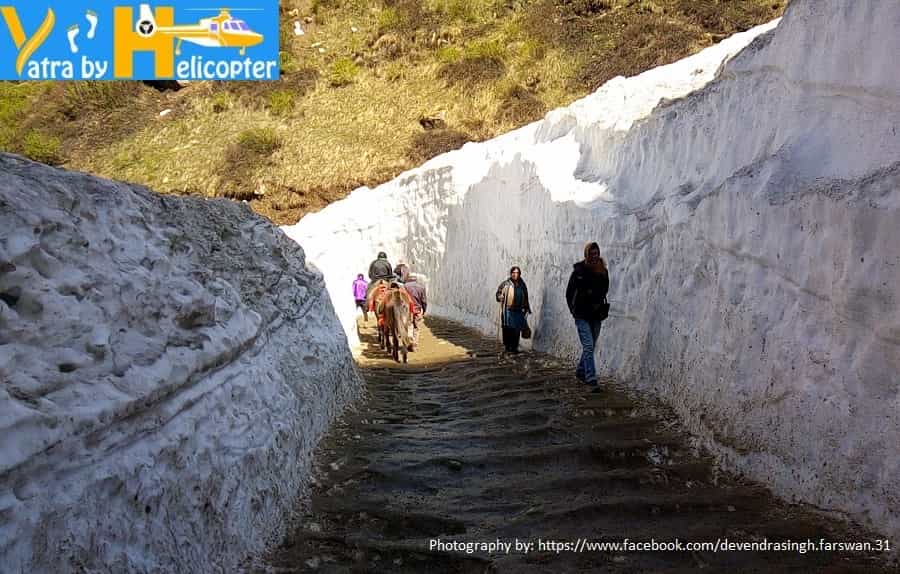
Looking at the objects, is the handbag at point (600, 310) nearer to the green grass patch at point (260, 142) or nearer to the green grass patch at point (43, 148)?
the green grass patch at point (260, 142)

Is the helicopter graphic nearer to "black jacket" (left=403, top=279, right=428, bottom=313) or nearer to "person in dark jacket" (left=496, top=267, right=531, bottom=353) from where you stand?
"black jacket" (left=403, top=279, right=428, bottom=313)

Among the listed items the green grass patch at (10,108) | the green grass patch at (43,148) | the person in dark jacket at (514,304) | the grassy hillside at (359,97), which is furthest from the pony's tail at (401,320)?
the green grass patch at (10,108)

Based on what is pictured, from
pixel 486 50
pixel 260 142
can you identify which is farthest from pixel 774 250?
pixel 486 50

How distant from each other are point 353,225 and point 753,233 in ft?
63.0

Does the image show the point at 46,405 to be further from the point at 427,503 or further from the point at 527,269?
the point at 527,269

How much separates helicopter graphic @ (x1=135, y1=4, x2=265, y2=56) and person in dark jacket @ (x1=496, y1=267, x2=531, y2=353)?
40.8 ft

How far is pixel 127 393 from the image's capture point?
3010mm

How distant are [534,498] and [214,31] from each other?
59.4 feet

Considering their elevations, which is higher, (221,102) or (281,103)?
(221,102)

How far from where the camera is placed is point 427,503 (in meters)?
4.86

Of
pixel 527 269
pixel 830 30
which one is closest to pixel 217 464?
Result: pixel 830 30

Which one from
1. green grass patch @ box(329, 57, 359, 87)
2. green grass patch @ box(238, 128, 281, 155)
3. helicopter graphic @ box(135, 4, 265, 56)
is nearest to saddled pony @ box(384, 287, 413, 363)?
helicopter graphic @ box(135, 4, 265, 56)

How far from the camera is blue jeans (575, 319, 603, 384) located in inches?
303

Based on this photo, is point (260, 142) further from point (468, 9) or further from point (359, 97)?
point (468, 9)
